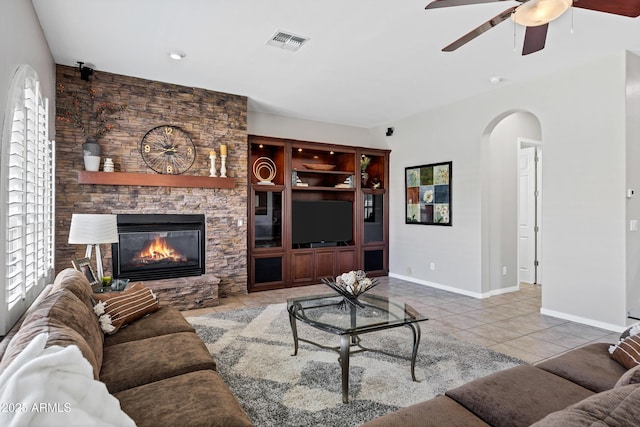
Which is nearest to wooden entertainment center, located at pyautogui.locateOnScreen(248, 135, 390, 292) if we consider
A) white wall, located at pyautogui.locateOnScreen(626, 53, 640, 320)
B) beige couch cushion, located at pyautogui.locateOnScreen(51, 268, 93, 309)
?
beige couch cushion, located at pyautogui.locateOnScreen(51, 268, 93, 309)

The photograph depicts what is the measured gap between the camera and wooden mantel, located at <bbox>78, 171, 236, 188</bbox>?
164 inches

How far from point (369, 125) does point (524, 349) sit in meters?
4.89

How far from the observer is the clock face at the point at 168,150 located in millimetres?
4590

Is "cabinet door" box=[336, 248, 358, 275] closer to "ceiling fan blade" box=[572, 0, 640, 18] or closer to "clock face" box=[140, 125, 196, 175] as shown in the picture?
"clock face" box=[140, 125, 196, 175]

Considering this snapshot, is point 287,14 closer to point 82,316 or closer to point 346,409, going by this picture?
point 82,316

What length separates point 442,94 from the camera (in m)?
5.09

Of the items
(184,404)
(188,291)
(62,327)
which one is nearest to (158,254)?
(188,291)

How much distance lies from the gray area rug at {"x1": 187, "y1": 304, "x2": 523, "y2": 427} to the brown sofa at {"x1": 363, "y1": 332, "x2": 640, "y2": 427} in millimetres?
762

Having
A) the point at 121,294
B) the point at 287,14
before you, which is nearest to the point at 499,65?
the point at 287,14

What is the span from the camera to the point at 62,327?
1583 mm

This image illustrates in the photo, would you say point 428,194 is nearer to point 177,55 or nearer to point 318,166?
point 318,166

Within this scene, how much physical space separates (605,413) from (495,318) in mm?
3666

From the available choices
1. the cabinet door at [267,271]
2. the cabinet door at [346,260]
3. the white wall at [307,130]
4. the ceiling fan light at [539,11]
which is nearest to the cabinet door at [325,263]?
the cabinet door at [346,260]

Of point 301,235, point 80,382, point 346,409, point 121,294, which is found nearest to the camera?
point 80,382
